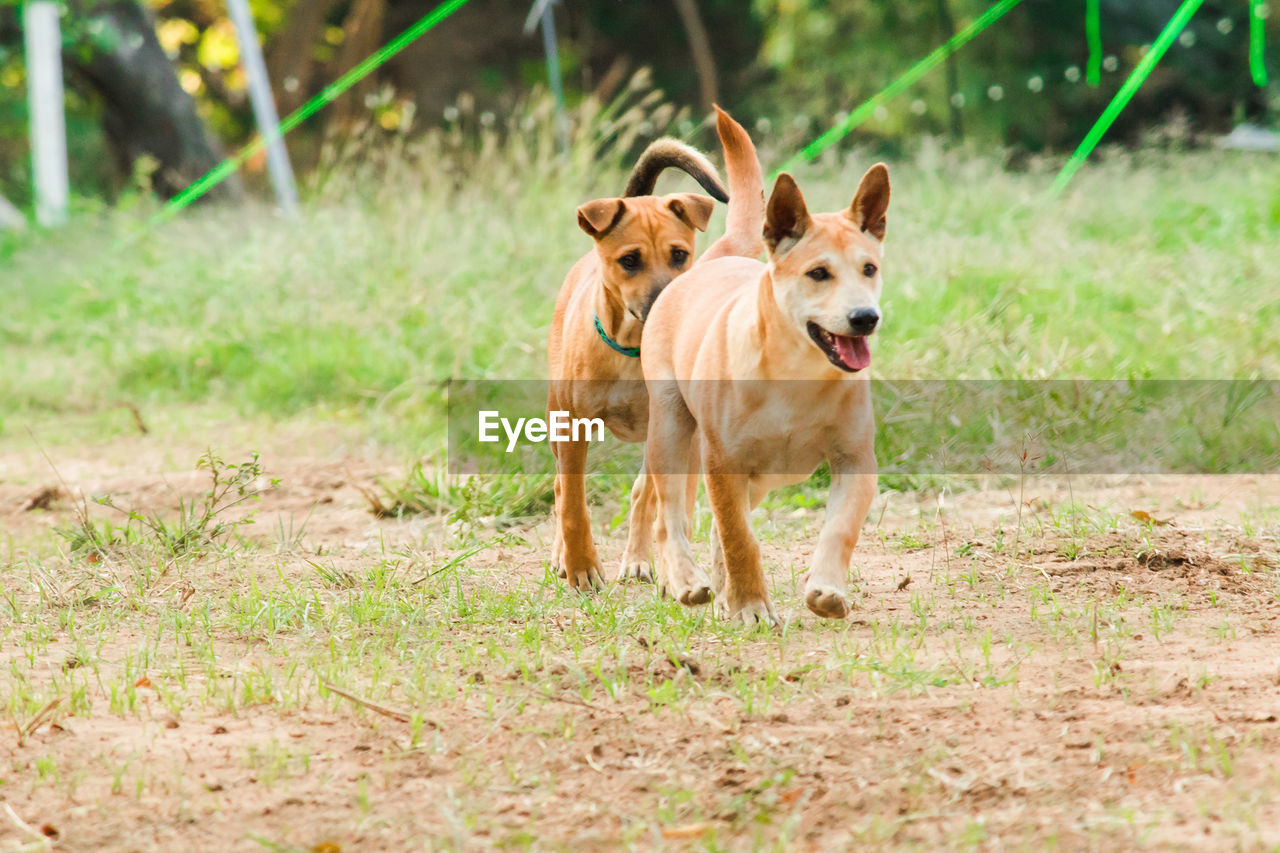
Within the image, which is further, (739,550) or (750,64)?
(750,64)

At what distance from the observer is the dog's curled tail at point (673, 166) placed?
15.5 feet

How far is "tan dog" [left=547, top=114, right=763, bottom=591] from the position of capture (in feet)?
14.6

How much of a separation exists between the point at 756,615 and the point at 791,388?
646mm

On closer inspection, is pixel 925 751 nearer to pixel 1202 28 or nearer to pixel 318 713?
pixel 318 713

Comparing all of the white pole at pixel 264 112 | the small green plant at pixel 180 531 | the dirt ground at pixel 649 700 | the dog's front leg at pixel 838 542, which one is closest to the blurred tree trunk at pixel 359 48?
the white pole at pixel 264 112

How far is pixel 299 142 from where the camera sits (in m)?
23.8

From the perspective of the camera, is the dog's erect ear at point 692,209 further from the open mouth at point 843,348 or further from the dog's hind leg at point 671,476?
the open mouth at point 843,348

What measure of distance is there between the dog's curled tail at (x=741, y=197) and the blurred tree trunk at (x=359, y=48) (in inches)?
682

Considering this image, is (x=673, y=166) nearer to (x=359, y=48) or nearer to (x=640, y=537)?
(x=640, y=537)

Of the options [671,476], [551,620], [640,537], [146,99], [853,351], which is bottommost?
[551,620]

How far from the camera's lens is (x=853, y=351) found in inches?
138

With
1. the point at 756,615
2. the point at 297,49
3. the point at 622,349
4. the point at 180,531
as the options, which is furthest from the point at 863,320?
the point at 297,49

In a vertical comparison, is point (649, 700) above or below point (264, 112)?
below

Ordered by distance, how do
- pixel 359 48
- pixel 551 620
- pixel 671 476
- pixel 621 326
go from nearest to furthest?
pixel 551 620
pixel 671 476
pixel 621 326
pixel 359 48
